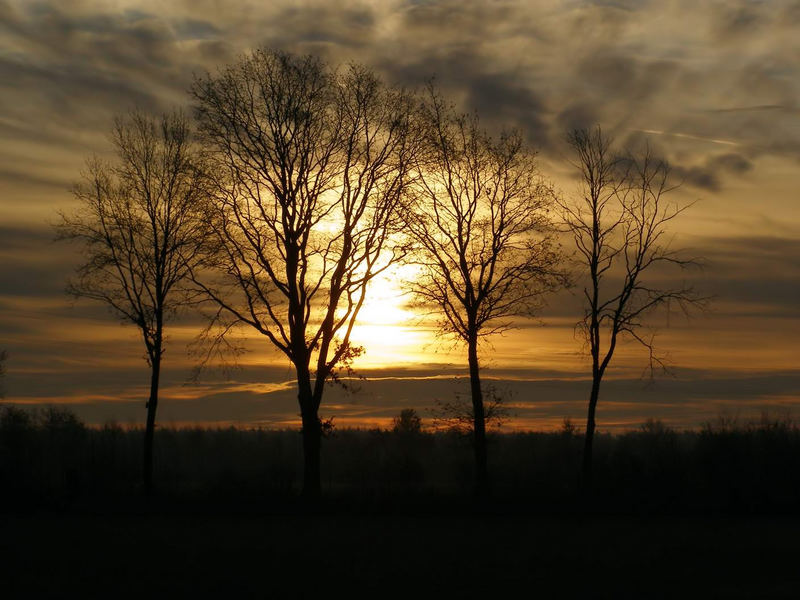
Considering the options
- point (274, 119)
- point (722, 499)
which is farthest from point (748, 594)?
point (274, 119)

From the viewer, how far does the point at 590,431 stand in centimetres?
3741

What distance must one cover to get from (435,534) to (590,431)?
459 inches

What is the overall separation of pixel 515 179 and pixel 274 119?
10.3 m

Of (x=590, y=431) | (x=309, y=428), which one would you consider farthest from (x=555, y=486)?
(x=309, y=428)

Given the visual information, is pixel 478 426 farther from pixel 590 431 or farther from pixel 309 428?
pixel 309 428

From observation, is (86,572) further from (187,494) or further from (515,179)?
(515,179)

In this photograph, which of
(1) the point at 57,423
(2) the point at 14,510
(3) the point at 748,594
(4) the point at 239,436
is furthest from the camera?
(4) the point at 239,436

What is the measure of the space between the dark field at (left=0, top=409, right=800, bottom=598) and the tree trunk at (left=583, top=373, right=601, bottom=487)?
0.64 meters

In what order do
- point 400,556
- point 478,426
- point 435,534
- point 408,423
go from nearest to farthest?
point 400,556 < point 435,534 < point 478,426 < point 408,423

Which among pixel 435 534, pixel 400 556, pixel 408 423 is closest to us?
pixel 400 556

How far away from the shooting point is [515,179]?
3897 cm

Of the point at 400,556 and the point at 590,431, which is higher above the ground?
the point at 590,431

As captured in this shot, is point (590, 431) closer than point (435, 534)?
No

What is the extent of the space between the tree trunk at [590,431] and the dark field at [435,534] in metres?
0.64
